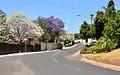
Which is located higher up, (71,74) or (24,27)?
(24,27)

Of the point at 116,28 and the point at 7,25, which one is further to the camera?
the point at 7,25

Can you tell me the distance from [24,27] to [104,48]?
4716 centimetres

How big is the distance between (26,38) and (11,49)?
92.3 ft

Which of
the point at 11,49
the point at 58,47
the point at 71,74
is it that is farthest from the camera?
the point at 58,47

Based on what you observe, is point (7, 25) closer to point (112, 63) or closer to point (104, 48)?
point (104, 48)

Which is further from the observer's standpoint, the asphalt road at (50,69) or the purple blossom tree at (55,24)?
the purple blossom tree at (55,24)

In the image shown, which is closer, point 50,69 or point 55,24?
point 50,69

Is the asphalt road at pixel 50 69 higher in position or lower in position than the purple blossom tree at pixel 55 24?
lower

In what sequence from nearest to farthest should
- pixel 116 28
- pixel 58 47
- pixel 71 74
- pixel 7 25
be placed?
pixel 71 74
pixel 116 28
pixel 7 25
pixel 58 47

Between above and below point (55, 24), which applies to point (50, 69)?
below

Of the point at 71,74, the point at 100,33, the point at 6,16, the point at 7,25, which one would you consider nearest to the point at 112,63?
→ the point at 71,74

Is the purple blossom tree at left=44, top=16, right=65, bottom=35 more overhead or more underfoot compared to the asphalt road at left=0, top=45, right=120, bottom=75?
more overhead

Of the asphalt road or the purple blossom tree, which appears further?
the purple blossom tree

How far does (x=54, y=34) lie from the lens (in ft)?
407
